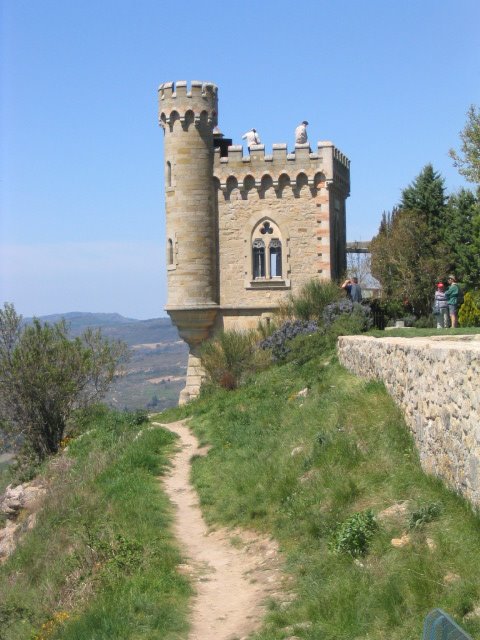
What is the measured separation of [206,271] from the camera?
30.8m

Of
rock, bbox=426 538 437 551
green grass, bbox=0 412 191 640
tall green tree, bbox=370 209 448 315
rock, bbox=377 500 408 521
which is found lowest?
green grass, bbox=0 412 191 640

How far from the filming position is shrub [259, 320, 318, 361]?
25531mm

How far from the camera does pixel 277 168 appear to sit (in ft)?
101

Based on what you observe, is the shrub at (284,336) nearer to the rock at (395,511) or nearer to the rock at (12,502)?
the rock at (12,502)

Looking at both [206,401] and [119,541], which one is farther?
[206,401]

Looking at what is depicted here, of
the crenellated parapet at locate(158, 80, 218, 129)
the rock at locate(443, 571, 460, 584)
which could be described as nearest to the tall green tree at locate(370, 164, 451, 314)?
the crenellated parapet at locate(158, 80, 218, 129)

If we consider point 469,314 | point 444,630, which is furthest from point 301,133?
point 444,630

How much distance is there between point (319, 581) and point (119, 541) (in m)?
3.34

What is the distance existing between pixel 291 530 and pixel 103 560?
91.0 inches

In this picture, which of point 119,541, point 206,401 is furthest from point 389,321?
point 119,541

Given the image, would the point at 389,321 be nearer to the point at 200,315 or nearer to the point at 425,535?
the point at 200,315

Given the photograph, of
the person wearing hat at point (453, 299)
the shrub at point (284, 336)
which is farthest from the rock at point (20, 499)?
the person wearing hat at point (453, 299)

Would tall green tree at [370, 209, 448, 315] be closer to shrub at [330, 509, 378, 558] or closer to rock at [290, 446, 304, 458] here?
rock at [290, 446, 304, 458]

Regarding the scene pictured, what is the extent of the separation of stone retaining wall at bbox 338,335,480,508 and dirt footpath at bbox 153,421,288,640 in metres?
2.15
